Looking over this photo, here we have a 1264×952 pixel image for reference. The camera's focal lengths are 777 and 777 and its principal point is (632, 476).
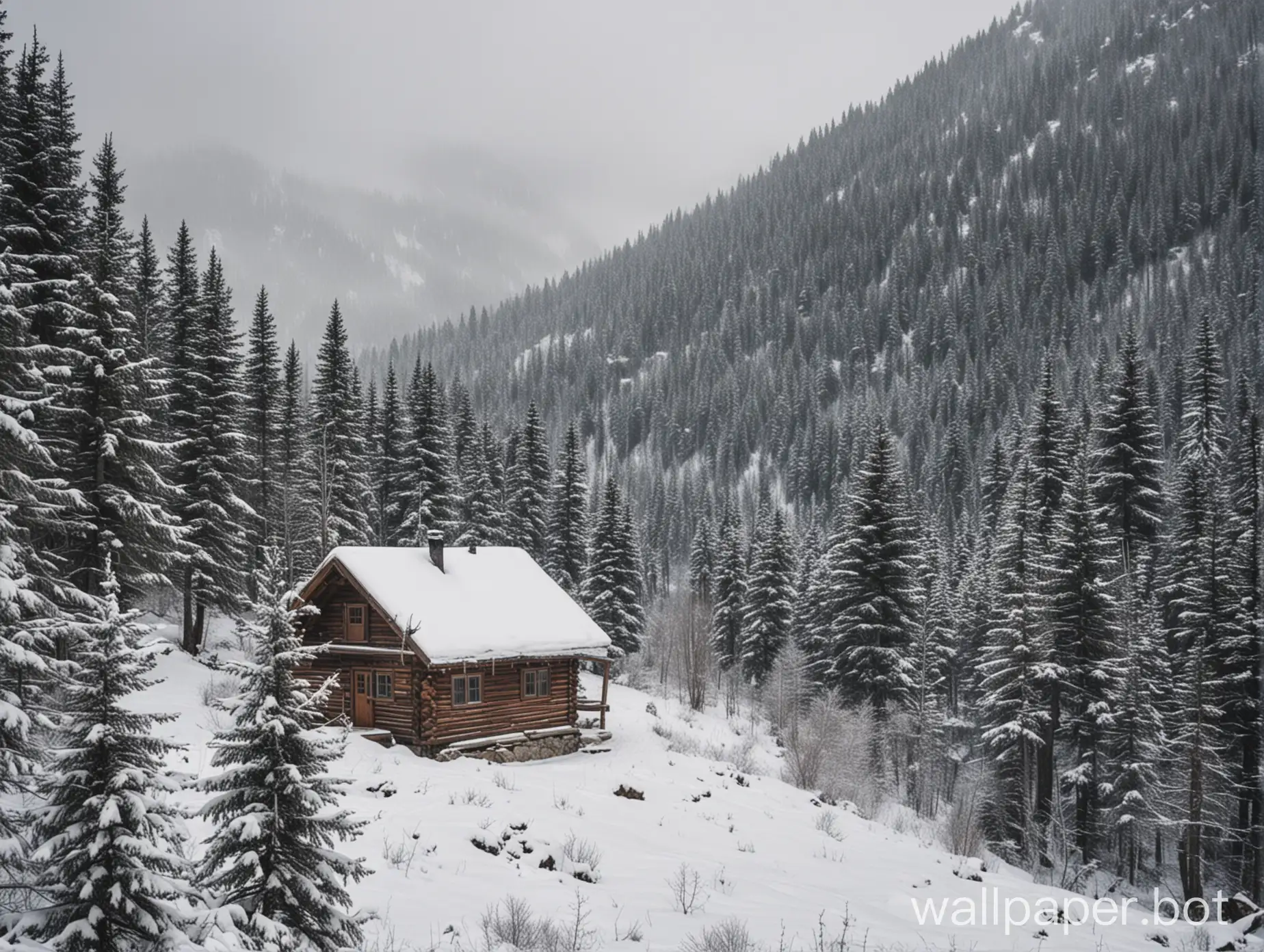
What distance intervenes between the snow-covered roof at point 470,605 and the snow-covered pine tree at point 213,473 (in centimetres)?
802

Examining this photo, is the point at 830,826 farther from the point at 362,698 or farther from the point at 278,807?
the point at 362,698

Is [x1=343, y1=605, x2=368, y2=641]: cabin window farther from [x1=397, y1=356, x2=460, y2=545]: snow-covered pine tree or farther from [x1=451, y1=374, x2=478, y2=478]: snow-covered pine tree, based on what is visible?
[x1=451, y1=374, x2=478, y2=478]: snow-covered pine tree

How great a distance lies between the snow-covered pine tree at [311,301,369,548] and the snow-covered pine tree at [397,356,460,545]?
287 cm

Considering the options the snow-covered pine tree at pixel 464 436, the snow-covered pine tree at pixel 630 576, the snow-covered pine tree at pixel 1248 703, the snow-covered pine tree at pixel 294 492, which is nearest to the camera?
the snow-covered pine tree at pixel 1248 703

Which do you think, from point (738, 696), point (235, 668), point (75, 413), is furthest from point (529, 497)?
Result: point (235, 668)

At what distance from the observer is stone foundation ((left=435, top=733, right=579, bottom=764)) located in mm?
25844

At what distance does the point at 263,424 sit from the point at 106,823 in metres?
39.5

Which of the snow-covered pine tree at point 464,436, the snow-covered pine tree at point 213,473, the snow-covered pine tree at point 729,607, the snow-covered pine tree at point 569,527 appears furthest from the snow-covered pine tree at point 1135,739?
the snow-covered pine tree at point 464,436

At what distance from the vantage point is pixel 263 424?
41.8 meters

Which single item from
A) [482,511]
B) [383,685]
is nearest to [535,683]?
[383,685]

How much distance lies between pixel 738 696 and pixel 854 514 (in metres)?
24.5

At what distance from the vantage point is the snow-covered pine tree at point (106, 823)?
6.12 m

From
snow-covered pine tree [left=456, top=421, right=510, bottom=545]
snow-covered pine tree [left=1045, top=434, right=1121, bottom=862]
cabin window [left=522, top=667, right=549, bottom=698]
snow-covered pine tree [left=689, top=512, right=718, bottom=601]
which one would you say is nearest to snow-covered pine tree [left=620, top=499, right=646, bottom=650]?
snow-covered pine tree [left=456, top=421, right=510, bottom=545]

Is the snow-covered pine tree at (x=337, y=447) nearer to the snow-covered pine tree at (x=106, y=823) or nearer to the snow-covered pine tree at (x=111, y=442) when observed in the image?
the snow-covered pine tree at (x=111, y=442)
